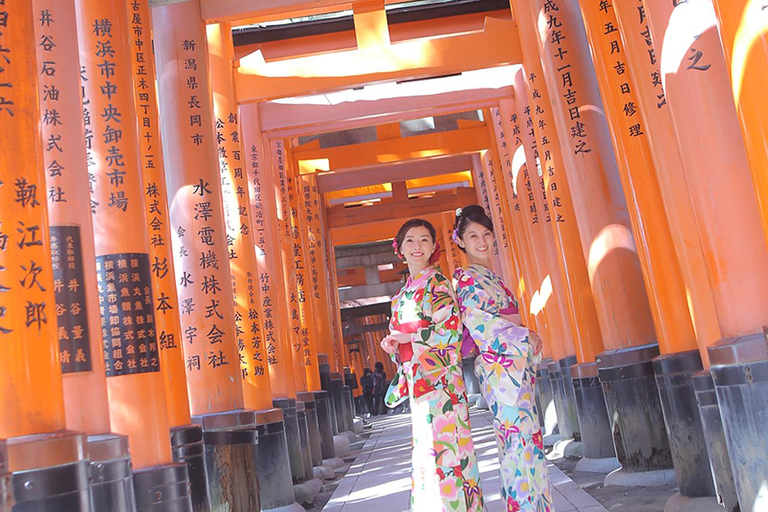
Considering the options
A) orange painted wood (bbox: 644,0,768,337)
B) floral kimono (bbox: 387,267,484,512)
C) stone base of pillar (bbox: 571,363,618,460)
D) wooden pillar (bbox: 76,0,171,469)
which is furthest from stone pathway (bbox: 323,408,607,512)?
wooden pillar (bbox: 76,0,171,469)

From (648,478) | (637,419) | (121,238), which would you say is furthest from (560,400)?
(121,238)

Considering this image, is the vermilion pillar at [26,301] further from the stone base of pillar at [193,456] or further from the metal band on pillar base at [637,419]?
the metal band on pillar base at [637,419]

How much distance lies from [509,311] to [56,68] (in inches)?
103

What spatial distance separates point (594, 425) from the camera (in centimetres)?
647

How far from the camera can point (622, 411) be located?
5430 millimetres

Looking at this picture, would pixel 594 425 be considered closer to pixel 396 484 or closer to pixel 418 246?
pixel 396 484

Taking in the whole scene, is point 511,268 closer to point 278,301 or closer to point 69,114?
point 278,301

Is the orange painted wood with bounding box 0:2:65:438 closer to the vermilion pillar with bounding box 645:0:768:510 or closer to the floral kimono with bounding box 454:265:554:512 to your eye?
the floral kimono with bounding box 454:265:554:512

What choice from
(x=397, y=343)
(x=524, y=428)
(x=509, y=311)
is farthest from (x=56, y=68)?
(x=524, y=428)

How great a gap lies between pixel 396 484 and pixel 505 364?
3683 millimetres

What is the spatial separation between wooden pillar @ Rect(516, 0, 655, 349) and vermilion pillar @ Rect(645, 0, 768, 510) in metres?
2.51

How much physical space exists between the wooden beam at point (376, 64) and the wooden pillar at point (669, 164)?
3960 mm

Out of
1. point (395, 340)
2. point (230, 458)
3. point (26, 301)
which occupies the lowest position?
point (230, 458)

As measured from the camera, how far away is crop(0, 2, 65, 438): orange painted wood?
2924 millimetres
